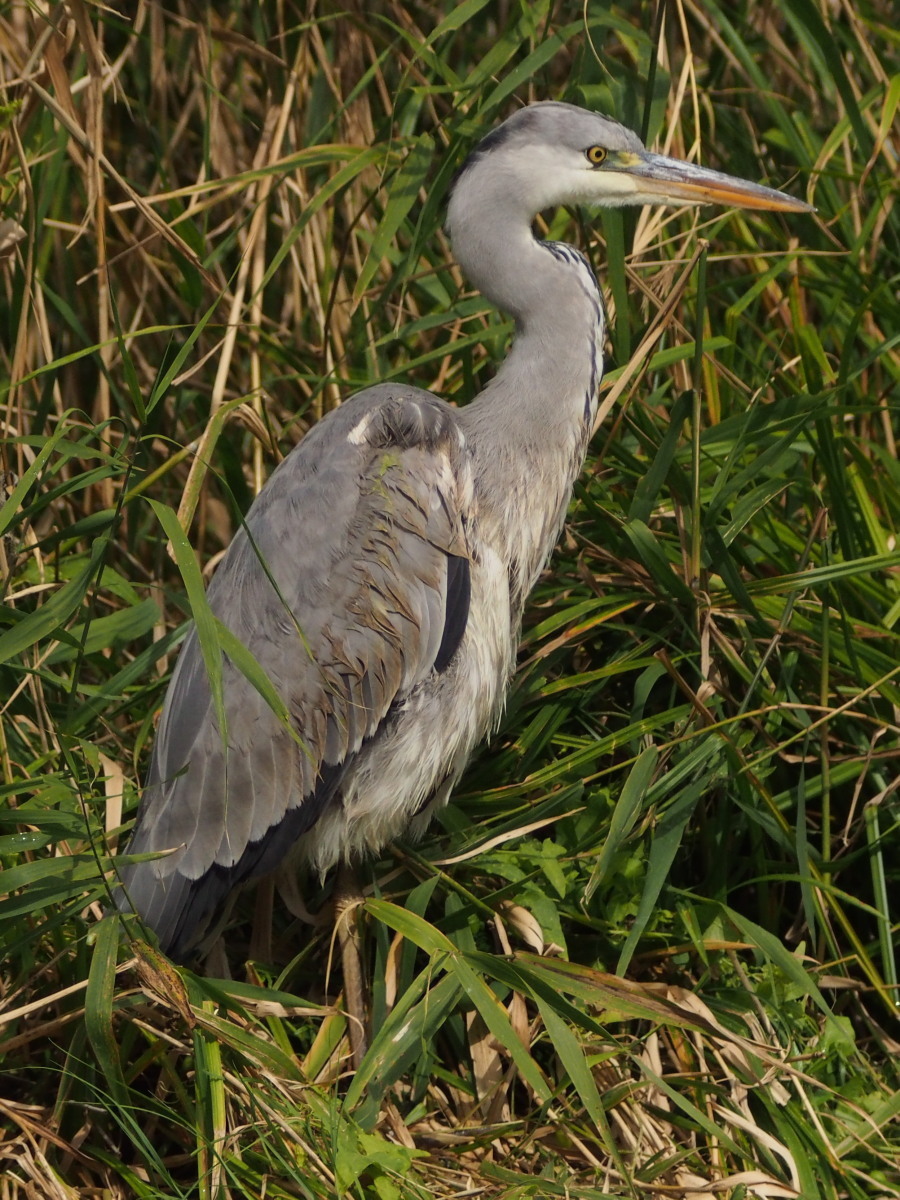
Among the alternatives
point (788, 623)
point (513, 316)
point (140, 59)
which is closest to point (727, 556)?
point (788, 623)

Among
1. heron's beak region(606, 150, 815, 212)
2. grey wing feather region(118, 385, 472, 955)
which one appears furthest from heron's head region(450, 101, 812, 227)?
grey wing feather region(118, 385, 472, 955)

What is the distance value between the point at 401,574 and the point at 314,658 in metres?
0.20

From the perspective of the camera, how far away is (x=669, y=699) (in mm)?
2428

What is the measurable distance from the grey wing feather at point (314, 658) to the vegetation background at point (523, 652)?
4.4 inches

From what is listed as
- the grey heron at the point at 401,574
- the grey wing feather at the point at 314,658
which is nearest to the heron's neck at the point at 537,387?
the grey heron at the point at 401,574

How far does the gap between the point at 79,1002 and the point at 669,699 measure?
3.69 ft

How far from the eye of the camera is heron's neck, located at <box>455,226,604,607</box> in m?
2.29

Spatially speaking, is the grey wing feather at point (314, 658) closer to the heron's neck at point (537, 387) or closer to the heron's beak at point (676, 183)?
the heron's neck at point (537, 387)

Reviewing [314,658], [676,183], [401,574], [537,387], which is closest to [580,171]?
[676,183]

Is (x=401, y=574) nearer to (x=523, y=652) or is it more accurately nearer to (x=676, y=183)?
(x=523, y=652)

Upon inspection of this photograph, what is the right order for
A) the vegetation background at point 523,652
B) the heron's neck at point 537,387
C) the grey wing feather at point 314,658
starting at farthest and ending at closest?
1. the heron's neck at point 537,387
2. the grey wing feather at point 314,658
3. the vegetation background at point 523,652

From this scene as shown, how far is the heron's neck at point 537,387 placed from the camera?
7.52ft

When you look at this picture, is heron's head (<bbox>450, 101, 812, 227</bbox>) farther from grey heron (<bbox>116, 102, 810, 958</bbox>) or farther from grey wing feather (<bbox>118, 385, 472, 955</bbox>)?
grey wing feather (<bbox>118, 385, 472, 955</bbox>)

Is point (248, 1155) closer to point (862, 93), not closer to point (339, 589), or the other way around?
point (339, 589)
